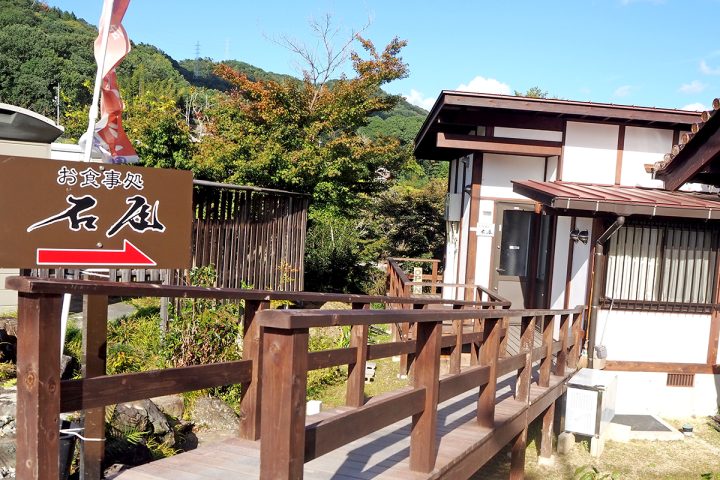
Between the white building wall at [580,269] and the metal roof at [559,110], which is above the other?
the metal roof at [559,110]

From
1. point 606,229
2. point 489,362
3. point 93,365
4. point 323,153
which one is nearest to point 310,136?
point 323,153

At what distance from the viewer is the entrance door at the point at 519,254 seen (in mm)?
10734

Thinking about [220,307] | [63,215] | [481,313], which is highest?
[63,215]

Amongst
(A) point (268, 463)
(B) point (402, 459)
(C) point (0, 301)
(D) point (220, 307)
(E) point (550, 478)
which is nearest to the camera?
(A) point (268, 463)

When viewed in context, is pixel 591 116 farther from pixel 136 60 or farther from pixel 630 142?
pixel 136 60

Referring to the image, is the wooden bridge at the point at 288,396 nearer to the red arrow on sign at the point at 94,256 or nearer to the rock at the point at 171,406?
the red arrow on sign at the point at 94,256

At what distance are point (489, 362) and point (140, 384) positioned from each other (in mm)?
2736

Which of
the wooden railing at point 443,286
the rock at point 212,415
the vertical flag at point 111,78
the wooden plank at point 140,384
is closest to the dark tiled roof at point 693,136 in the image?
the wooden railing at point 443,286

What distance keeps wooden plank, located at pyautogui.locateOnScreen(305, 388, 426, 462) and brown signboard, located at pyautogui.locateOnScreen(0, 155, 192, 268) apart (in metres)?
2.15

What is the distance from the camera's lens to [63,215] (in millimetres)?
4000

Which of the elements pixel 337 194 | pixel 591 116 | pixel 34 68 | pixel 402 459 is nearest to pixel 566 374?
pixel 591 116

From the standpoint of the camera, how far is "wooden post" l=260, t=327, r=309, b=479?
2.15 meters

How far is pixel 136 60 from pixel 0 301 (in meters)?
47.9

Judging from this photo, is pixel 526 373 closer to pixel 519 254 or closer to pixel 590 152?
pixel 519 254
